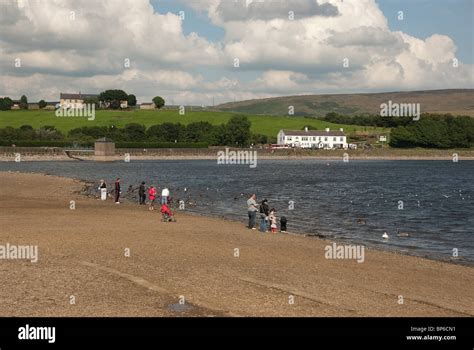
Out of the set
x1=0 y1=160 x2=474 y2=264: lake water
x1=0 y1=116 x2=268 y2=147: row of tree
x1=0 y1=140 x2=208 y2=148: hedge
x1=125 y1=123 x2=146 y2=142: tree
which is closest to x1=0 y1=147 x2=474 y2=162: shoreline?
x1=0 y1=140 x2=208 y2=148: hedge

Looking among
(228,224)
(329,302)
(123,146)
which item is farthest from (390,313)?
(123,146)

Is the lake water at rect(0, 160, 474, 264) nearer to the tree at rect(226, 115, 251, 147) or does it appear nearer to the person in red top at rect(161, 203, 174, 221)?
the person in red top at rect(161, 203, 174, 221)

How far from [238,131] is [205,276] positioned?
6846 inches

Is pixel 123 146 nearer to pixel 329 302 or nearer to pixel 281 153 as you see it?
pixel 281 153

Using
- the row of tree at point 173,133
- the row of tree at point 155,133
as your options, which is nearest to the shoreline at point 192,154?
the row of tree at point 173,133

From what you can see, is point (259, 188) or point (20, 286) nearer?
point (20, 286)

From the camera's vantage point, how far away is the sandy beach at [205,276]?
1500 cm

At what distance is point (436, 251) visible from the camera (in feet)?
92.2

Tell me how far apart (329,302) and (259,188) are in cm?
5632

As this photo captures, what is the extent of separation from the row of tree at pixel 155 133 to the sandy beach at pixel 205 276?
159180mm

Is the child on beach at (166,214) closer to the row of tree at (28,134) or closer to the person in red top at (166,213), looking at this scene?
the person in red top at (166,213)

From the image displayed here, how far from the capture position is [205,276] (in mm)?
18703

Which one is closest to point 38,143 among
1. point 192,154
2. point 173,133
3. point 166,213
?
point 173,133

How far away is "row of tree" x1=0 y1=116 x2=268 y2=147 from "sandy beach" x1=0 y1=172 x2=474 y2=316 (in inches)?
6267
